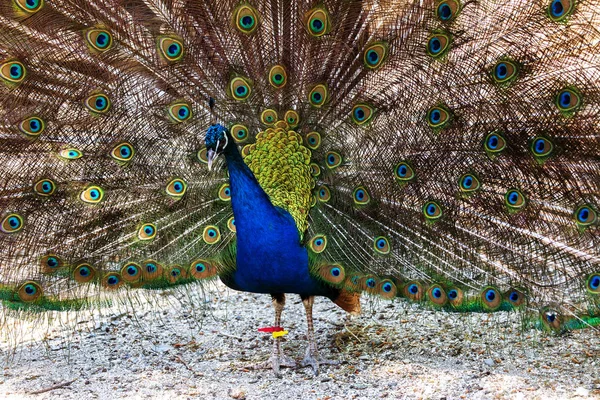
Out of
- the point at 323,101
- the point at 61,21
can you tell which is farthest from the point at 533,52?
the point at 61,21

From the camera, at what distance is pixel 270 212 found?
3.55m

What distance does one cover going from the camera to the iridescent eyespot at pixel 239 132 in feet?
12.5

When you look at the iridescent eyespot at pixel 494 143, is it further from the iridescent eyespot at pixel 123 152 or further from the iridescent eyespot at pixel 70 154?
the iridescent eyespot at pixel 70 154

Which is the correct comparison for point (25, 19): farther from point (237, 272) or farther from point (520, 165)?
point (520, 165)

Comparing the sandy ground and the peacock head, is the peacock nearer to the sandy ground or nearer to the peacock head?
the peacock head

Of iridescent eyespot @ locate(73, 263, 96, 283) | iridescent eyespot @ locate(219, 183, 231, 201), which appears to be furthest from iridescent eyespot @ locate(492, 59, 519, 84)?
iridescent eyespot @ locate(73, 263, 96, 283)

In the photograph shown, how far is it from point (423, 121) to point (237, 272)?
50.6 inches

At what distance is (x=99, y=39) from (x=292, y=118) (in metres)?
1.08

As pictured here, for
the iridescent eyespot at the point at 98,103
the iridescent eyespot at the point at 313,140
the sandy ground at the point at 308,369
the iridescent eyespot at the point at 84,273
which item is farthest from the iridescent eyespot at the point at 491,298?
the iridescent eyespot at the point at 98,103

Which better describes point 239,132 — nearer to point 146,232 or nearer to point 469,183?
point 146,232

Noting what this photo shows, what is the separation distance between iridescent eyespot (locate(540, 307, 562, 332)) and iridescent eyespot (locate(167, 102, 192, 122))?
2.15m

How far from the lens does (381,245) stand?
145 inches

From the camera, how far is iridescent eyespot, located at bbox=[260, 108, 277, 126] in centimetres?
374

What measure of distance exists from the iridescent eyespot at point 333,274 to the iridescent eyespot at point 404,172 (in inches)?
22.9
